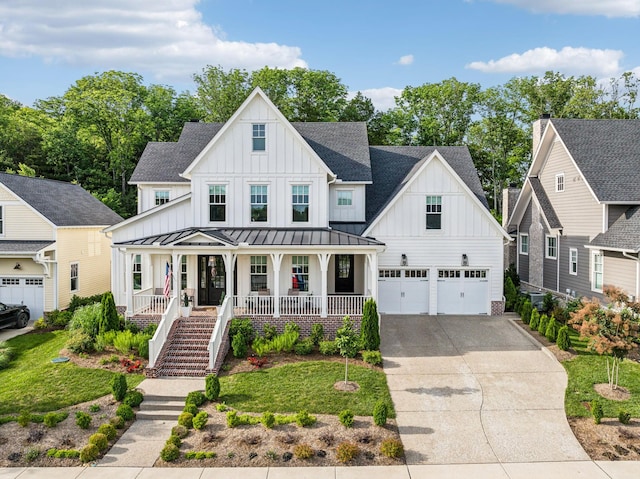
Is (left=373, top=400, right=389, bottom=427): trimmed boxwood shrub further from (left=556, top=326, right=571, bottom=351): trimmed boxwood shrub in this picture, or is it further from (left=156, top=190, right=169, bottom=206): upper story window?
(left=156, top=190, right=169, bottom=206): upper story window

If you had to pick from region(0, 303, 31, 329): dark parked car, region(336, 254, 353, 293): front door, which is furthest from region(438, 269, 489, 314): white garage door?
region(0, 303, 31, 329): dark parked car

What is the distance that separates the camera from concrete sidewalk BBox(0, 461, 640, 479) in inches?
346

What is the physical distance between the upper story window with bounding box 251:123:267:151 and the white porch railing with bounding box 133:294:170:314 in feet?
24.1

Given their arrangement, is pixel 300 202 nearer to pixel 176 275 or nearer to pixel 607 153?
pixel 176 275

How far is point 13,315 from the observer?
19891 mm

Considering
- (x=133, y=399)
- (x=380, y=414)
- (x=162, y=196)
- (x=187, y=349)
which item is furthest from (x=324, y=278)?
(x=162, y=196)

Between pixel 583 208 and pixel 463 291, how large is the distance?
7.26 m

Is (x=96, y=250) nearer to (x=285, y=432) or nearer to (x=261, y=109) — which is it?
(x=261, y=109)

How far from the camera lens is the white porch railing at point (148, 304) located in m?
17.4

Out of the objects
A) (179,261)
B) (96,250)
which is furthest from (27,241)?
(179,261)

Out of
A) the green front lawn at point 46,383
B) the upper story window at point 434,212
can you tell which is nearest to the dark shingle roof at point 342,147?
the upper story window at point 434,212

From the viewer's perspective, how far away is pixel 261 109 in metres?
18.9

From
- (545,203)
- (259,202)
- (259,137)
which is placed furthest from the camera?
(545,203)

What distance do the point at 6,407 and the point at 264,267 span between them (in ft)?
32.8
